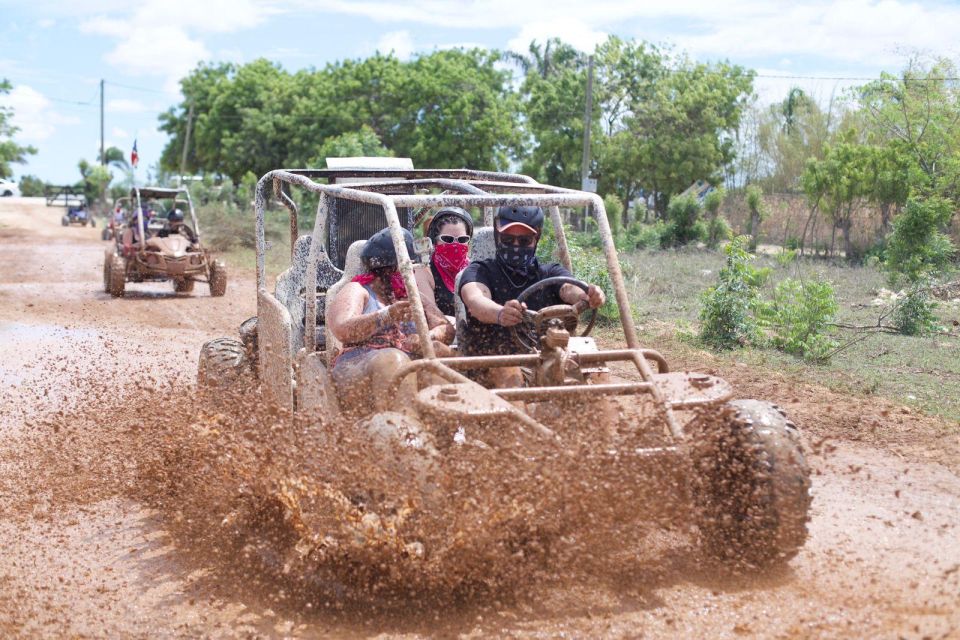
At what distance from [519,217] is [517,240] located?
0.13 meters

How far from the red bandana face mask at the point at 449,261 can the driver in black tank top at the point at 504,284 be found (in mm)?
744

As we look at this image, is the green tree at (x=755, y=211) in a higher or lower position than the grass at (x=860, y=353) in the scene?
higher

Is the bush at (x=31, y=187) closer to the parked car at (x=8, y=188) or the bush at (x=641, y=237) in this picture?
the parked car at (x=8, y=188)

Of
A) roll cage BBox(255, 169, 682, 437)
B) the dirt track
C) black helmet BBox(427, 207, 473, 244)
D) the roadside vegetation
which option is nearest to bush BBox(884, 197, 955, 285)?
the roadside vegetation

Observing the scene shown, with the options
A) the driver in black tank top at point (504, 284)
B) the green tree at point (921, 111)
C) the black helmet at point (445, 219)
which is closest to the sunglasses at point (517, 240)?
the driver in black tank top at point (504, 284)

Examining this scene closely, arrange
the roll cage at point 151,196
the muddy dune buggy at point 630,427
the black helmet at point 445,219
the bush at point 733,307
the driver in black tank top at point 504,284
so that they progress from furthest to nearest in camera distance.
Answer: the roll cage at point 151,196 < the bush at point 733,307 < the black helmet at point 445,219 < the driver in black tank top at point 504,284 < the muddy dune buggy at point 630,427

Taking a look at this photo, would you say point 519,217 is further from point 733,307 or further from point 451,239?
point 733,307

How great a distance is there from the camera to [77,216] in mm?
43656

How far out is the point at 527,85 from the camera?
4700 centimetres

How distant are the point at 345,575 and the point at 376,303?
1621 mm

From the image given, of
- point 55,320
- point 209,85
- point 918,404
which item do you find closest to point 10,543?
point 918,404

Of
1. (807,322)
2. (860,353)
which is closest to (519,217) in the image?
(807,322)

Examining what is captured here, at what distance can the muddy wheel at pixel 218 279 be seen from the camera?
646 inches

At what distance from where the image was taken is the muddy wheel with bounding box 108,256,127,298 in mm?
16062
